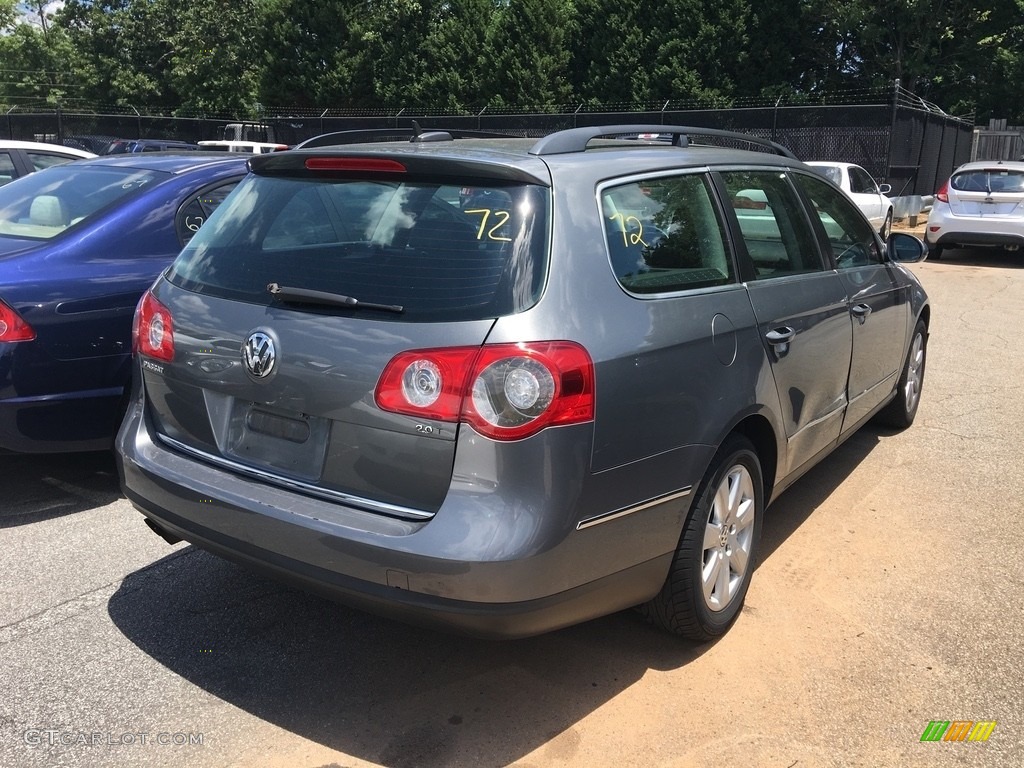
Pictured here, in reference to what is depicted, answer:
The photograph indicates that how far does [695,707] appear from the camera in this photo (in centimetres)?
306

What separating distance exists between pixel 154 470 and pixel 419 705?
1.19 metres

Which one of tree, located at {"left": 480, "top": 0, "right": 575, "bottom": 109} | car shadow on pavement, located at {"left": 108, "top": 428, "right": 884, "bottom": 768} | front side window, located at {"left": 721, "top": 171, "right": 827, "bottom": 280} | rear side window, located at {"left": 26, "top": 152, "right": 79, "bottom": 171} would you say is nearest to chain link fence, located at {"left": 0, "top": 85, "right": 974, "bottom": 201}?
tree, located at {"left": 480, "top": 0, "right": 575, "bottom": 109}

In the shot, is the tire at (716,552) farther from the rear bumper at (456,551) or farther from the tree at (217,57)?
the tree at (217,57)

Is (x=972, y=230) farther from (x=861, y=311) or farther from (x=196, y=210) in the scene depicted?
(x=196, y=210)

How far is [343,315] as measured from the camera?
2807 millimetres

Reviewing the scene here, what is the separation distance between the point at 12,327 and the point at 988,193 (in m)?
14.8

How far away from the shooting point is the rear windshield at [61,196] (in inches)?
201

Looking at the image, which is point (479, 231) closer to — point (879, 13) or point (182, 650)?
point (182, 650)

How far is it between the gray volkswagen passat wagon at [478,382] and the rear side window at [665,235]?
12 millimetres

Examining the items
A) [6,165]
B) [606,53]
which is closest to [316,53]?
[606,53]

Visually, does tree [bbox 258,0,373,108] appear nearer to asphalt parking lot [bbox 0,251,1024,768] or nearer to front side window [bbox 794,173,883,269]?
front side window [bbox 794,173,883,269]

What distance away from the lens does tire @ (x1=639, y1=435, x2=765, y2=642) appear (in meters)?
3.15

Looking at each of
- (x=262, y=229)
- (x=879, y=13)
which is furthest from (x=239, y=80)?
(x=262, y=229)

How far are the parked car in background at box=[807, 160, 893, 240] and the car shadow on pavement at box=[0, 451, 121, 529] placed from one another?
12309 mm
